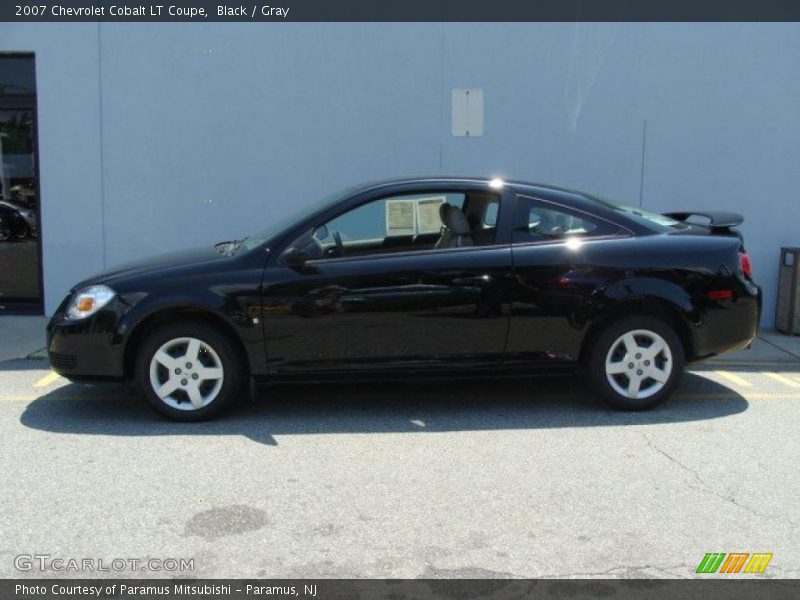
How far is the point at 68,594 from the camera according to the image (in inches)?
124

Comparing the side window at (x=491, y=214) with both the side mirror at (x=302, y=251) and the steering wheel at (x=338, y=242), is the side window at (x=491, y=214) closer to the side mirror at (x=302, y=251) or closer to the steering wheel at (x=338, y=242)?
the steering wheel at (x=338, y=242)

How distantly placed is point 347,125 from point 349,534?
564 centimetres

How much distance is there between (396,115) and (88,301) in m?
4.31

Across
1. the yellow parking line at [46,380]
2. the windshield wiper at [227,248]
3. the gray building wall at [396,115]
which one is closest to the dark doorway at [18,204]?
the gray building wall at [396,115]

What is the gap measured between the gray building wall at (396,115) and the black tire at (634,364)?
3.47 meters

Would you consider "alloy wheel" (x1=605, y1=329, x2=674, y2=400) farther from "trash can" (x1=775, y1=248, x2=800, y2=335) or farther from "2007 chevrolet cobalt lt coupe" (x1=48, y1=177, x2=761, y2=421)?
"trash can" (x1=775, y1=248, x2=800, y2=335)

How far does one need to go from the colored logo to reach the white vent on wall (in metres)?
5.78

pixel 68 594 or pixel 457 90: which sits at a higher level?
pixel 457 90

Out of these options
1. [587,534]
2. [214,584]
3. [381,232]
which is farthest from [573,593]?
[381,232]

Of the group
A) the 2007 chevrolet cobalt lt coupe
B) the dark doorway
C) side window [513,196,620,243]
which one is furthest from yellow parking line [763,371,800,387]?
the dark doorway

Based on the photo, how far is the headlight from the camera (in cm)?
513

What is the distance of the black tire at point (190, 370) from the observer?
5117mm

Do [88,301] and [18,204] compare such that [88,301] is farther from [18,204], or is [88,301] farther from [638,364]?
[18,204]

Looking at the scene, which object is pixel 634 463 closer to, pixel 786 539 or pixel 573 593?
pixel 786 539
